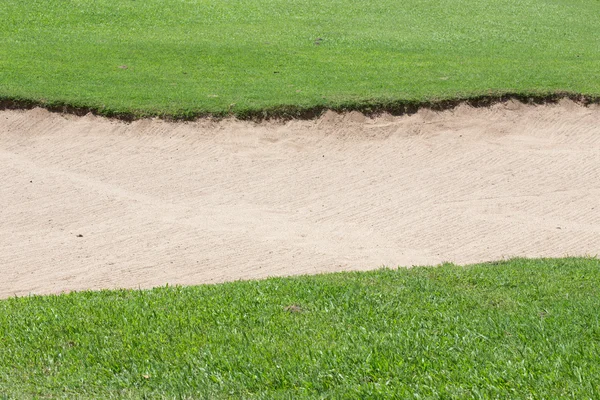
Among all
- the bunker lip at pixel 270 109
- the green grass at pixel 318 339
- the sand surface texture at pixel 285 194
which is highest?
the green grass at pixel 318 339

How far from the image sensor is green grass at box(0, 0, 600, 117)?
1619 centimetres

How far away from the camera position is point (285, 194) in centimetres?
1353

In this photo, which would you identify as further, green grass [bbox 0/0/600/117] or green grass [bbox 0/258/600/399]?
green grass [bbox 0/0/600/117]

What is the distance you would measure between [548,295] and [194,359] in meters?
3.57

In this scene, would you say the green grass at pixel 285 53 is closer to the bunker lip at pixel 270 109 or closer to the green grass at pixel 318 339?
the bunker lip at pixel 270 109

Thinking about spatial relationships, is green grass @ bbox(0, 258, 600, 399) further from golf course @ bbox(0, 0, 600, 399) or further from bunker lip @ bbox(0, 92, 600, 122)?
bunker lip @ bbox(0, 92, 600, 122)

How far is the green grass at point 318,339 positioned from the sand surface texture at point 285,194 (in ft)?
A: 8.97

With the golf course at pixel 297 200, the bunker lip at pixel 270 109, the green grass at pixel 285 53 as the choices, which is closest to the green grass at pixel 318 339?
the golf course at pixel 297 200

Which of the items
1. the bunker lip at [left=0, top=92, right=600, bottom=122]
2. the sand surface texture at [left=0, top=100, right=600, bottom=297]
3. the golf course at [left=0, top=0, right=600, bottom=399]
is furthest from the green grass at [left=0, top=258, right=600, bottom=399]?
the bunker lip at [left=0, top=92, right=600, bottom=122]

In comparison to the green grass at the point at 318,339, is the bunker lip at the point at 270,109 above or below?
below

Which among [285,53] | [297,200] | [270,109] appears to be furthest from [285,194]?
[285,53]

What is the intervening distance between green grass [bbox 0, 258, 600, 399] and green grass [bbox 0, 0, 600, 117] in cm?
828

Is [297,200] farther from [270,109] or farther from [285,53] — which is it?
[285,53]

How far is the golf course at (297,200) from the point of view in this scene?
6.04m
